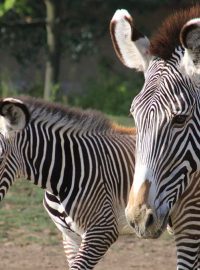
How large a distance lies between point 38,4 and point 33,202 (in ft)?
44.1

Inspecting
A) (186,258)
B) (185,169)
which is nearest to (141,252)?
(186,258)

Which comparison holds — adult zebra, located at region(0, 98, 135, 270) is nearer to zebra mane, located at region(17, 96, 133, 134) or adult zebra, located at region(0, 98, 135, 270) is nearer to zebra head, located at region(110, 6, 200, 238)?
zebra mane, located at region(17, 96, 133, 134)

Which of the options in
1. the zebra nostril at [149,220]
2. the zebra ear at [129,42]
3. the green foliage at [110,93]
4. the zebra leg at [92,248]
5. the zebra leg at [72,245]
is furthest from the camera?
the green foliage at [110,93]

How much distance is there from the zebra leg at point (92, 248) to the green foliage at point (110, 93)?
43.3 feet

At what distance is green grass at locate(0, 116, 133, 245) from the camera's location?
36.1 ft

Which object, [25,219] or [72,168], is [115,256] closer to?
[25,219]

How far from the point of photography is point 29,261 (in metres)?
10.1

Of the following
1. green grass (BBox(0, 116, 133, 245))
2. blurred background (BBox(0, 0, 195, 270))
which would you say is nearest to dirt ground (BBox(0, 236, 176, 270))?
green grass (BBox(0, 116, 133, 245))

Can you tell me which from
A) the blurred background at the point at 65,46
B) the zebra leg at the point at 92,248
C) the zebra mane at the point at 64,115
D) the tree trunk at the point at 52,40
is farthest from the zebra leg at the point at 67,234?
the tree trunk at the point at 52,40

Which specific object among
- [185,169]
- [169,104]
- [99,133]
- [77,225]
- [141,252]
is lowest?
[141,252]

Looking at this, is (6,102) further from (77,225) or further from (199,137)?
(199,137)

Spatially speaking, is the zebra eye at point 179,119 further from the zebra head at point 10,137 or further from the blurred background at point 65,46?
the blurred background at point 65,46

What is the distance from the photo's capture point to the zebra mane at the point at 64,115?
310 inches

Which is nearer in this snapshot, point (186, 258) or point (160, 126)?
point (160, 126)
